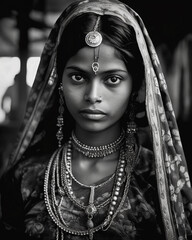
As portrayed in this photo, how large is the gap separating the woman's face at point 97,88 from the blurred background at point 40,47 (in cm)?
87

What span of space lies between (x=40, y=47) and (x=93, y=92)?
1524mm

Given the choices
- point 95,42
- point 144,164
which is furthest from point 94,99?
point 144,164

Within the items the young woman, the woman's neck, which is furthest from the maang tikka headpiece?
the woman's neck

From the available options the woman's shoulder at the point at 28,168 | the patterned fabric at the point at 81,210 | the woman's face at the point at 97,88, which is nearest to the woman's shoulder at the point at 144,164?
the patterned fabric at the point at 81,210

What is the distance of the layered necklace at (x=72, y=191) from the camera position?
3.51 feet

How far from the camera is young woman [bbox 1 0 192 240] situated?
105 centimetres

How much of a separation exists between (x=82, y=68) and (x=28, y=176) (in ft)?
1.34

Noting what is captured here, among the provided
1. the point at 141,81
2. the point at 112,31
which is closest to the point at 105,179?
the point at 141,81

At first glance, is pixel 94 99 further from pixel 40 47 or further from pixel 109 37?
pixel 40 47

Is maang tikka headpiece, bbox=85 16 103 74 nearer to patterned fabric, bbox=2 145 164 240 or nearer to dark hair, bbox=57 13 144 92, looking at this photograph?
dark hair, bbox=57 13 144 92

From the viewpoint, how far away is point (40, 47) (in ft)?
8.05

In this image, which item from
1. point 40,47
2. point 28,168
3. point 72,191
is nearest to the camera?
point 72,191

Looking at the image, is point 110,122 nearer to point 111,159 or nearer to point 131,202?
point 111,159

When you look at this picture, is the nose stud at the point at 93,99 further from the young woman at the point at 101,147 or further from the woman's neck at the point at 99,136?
the woman's neck at the point at 99,136
